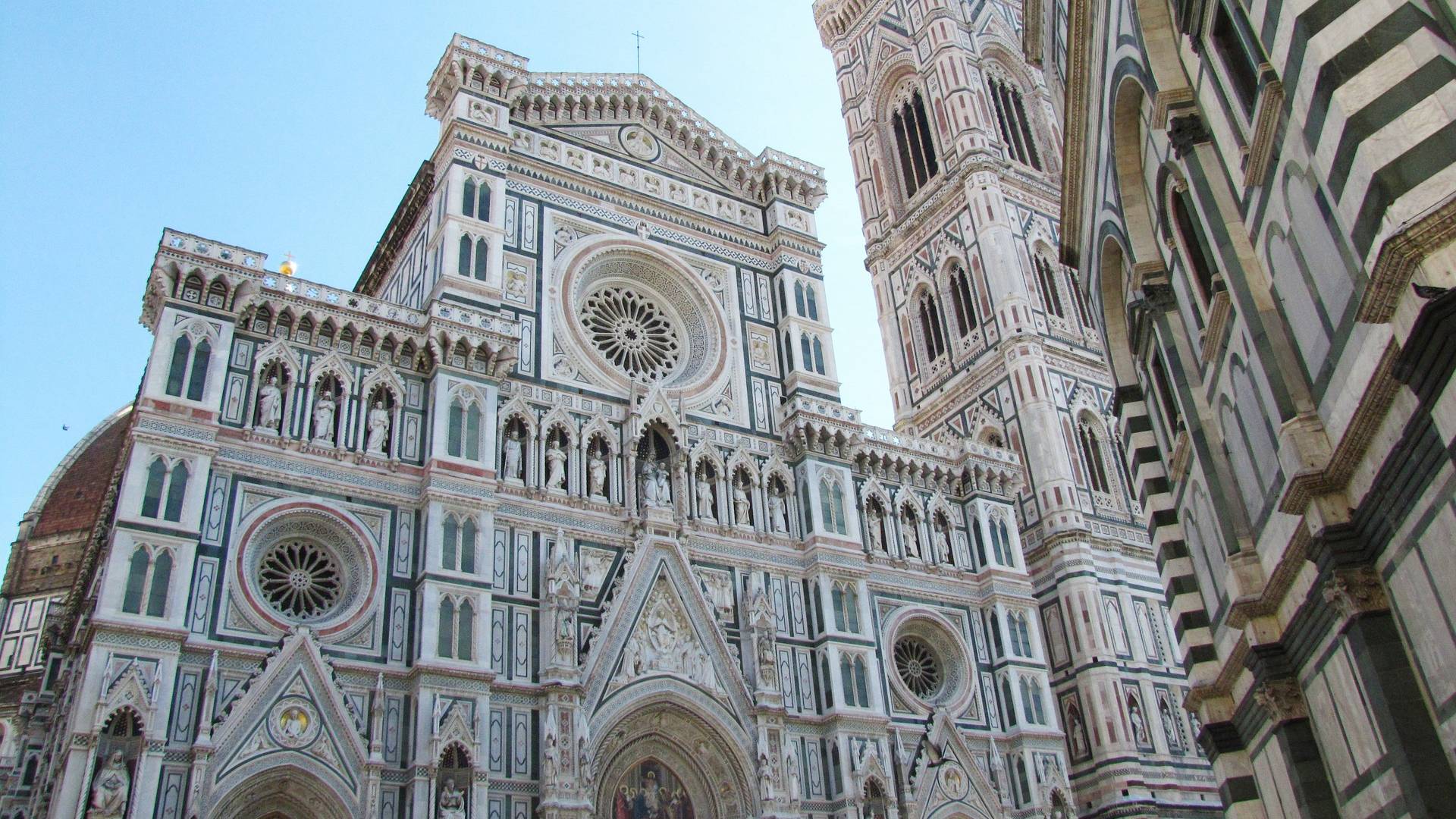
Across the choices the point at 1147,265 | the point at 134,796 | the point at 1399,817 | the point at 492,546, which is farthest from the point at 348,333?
the point at 1399,817

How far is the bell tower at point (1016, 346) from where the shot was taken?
2734cm

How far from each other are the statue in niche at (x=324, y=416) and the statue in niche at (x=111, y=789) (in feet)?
20.0

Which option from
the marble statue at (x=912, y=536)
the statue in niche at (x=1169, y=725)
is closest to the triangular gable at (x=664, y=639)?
the marble statue at (x=912, y=536)

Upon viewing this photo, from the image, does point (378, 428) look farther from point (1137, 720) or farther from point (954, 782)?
point (1137, 720)

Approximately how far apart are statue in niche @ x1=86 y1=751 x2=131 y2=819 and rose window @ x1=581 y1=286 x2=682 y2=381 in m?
12.3

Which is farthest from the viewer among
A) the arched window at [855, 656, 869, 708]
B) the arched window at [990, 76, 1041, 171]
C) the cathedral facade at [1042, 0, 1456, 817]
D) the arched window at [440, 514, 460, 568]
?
the arched window at [990, 76, 1041, 171]

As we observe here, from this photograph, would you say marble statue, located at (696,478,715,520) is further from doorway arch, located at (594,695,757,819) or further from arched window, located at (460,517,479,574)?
arched window, located at (460,517,479,574)

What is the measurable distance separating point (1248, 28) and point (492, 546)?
1505 cm

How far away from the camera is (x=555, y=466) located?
22.3m

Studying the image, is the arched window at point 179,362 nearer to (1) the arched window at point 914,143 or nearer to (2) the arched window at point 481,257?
(2) the arched window at point 481,257

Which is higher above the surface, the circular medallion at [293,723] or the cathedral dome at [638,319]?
the cathedral dome at [638,319]

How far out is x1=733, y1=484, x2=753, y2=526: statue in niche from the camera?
2420 centimetres

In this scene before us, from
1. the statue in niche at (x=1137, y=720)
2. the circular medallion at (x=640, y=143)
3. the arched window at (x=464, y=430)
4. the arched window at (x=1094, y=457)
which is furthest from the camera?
the arched window at (x=1094, y=457)

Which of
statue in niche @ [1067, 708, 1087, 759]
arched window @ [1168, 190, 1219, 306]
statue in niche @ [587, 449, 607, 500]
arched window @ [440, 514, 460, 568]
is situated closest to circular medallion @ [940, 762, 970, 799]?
statue in niche @ [1067, 708, 1087, 759]
